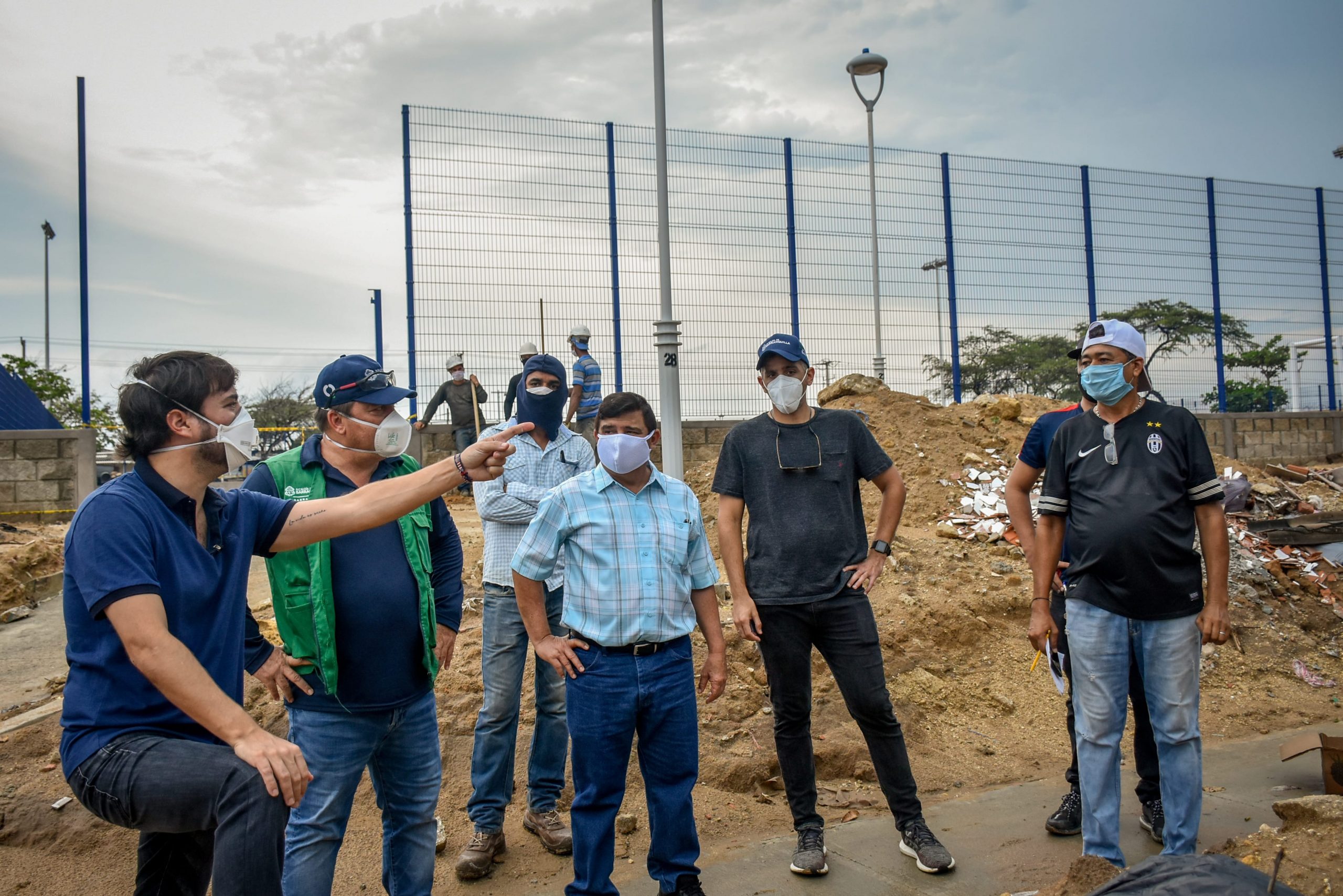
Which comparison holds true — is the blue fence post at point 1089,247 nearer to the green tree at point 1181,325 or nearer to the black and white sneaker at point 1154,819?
the green tree at point 1181,325

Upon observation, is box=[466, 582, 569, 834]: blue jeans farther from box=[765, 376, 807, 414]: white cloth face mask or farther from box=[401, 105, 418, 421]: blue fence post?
box=[401, 105, 418, 421]: blue fence post

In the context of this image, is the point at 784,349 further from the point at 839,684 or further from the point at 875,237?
the point at 875,237

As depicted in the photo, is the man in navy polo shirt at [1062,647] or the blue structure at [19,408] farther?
the blue structure at [19,408]

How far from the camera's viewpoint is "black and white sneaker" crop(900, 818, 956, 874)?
3.69m

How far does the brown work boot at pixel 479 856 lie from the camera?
3.84m

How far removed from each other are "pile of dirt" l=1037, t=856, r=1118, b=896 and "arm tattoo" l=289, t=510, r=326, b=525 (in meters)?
2.49

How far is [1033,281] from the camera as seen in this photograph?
12.4m

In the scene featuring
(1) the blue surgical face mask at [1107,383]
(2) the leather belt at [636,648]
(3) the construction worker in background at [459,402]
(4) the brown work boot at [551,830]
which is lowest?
(4) the brown work boot at [551,830]


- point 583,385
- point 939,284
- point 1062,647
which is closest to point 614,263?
point 583,385

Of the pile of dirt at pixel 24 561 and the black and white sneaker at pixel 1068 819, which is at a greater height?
the pile of dirt at pixel 24 561

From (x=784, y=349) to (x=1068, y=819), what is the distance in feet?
7.99

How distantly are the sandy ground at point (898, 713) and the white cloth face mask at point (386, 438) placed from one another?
1956mm

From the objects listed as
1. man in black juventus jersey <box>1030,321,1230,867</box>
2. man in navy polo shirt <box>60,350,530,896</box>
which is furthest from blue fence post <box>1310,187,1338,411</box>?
man in navy polo shirt <box>60,350,530,896</box>

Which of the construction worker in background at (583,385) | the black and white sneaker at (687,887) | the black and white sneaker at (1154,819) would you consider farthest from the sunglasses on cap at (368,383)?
the construction worker in background at (583,385)
